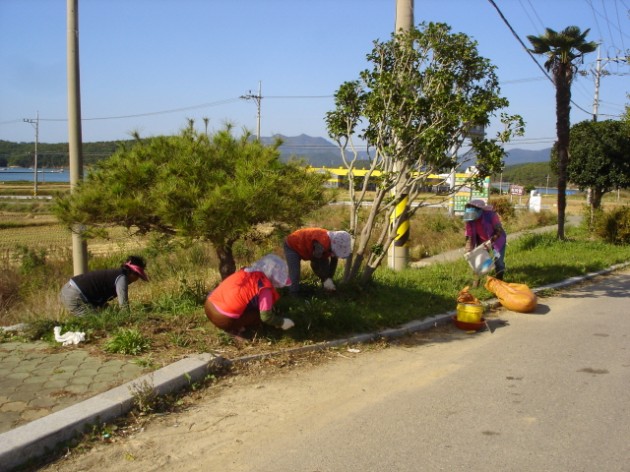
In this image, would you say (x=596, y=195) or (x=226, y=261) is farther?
(x=596, y=195)

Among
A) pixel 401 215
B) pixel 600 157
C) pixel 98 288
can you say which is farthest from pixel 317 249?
pixel 600 157

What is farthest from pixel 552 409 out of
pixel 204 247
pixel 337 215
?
pixel 337 215

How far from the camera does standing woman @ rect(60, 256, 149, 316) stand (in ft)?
21.0

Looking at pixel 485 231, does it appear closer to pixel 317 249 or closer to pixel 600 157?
pixel 317 249

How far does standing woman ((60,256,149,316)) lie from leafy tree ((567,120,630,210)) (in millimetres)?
18009

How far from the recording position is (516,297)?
8211 millimetres

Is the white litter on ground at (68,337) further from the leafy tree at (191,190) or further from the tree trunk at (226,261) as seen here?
the tree trunk at (226,261)

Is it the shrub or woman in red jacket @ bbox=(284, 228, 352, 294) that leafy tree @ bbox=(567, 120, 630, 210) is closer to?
the shrub

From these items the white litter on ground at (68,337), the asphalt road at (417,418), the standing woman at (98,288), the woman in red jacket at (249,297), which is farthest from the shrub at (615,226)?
the white litter on ground at (68,337)

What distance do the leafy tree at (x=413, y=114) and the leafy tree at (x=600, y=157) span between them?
1432cm

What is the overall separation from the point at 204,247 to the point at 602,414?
808cm

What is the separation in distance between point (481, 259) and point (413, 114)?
278 cm

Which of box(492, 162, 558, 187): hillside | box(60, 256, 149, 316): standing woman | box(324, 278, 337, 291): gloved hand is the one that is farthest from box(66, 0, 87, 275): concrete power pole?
box(492, 162, 558, 187): hillside

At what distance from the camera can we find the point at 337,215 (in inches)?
848
